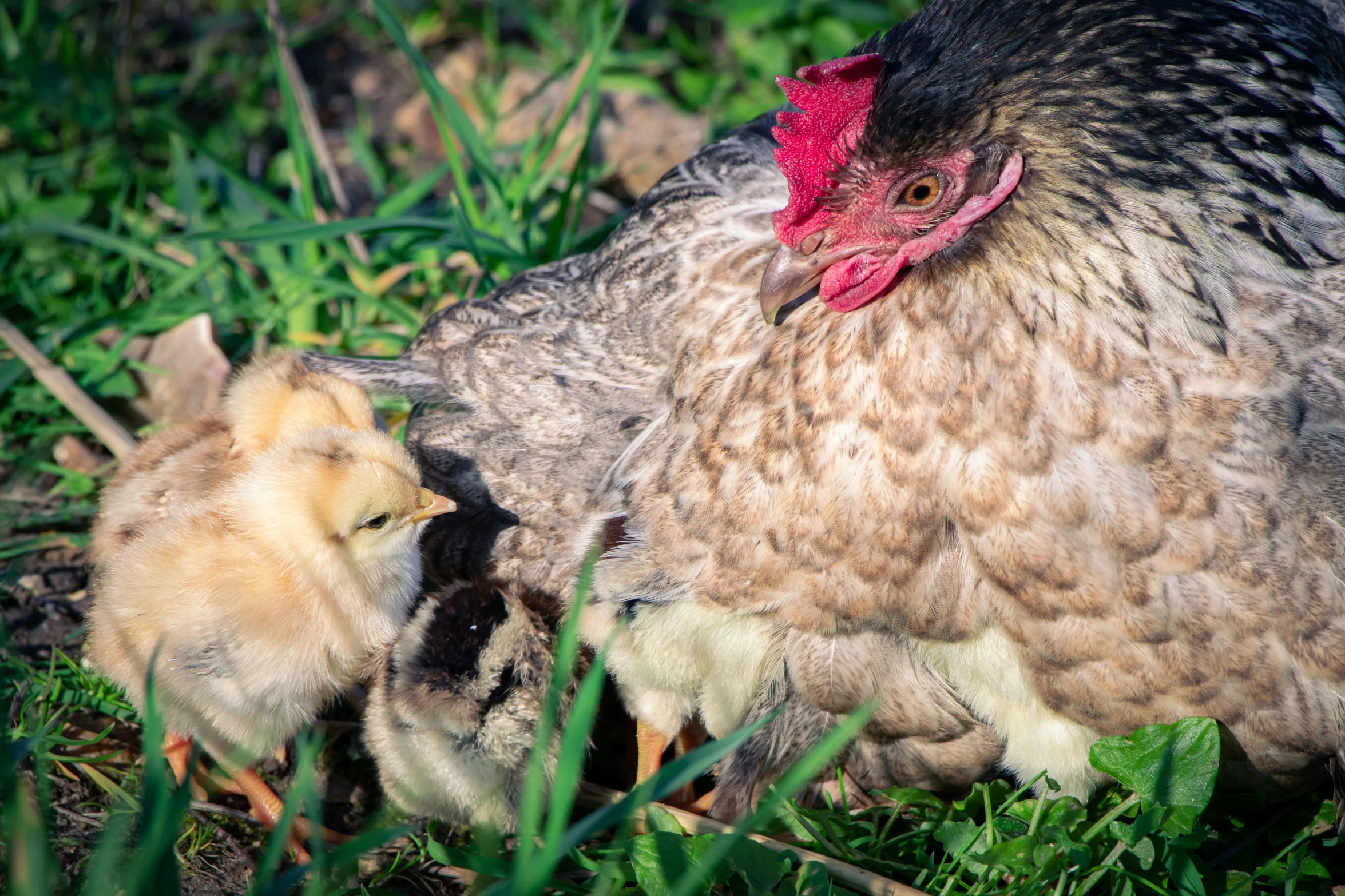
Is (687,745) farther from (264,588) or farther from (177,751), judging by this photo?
(177,751)

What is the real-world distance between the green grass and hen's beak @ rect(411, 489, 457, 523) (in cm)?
48

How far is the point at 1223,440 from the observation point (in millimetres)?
1896

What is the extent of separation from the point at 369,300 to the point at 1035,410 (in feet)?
7.11

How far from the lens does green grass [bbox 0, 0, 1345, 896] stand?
196 cm

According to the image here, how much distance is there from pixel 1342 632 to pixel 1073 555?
48cm

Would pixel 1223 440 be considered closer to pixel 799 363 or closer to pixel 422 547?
pixel 799 363

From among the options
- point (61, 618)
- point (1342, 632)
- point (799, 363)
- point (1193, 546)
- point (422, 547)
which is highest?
point (799, 363)

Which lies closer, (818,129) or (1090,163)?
(1090,163)

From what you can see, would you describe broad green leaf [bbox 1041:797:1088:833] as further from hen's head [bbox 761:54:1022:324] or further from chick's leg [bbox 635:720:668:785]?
hen's head [bbox 761:54:1022:324]

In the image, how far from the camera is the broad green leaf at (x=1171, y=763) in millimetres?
2039

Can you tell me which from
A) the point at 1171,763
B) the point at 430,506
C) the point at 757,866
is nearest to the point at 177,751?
the point at 430,506

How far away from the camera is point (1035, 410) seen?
1923mm

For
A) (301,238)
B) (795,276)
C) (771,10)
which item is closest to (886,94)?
(795,276)

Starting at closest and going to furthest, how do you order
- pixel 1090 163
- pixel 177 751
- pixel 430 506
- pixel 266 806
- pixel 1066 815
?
1. pixel 1090 163
2. pixel 1066 815
3. pixel 430 506
4. pixel 266 806
5. pixel 177 751
